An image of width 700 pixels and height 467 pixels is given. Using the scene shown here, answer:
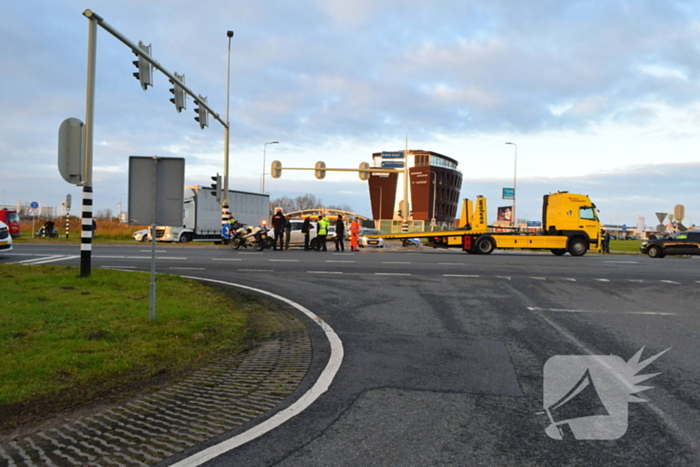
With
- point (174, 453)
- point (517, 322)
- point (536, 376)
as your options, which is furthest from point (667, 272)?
point (174, 453)

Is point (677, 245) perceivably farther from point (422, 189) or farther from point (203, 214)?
point (422, 189)

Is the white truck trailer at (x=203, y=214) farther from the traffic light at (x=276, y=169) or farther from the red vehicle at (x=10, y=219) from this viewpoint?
the red vehicle at (x=10, y=219)

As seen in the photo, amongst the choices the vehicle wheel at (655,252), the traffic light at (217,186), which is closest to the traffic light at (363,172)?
the traffic light at (217,186)

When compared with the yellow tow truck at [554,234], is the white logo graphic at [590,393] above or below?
below

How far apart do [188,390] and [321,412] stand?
4.15 ft

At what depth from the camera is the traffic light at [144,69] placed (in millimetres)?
14641

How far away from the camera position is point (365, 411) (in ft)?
12.6

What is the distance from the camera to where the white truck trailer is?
32.7 metres

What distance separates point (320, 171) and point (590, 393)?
28.0 meters

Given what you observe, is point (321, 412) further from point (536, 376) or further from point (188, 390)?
point (536, 376)

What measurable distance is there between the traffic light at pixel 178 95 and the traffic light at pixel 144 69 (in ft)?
8.12

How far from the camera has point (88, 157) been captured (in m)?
10.5

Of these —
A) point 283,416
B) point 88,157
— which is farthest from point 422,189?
point 283,416

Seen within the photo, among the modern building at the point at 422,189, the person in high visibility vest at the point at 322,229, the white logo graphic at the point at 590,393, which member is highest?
the modern building at the point at 422,189
